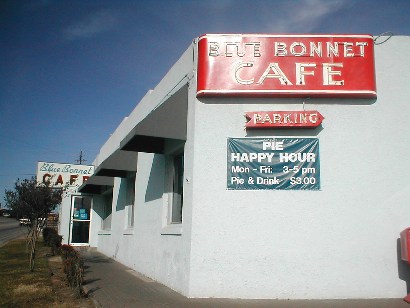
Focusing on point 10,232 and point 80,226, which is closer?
point 80,226

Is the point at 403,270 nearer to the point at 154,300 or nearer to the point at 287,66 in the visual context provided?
the point at 287,66

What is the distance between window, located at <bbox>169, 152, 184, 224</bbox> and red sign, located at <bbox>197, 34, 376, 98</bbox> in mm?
2119

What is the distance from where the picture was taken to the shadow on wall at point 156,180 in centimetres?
998

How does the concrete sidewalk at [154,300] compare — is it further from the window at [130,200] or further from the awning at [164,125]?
the window at [130,200]

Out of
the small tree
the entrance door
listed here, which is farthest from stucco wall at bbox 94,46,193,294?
the entrance door

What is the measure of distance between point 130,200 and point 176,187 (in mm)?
4945

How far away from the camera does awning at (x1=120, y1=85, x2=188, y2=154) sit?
8234 millimetres

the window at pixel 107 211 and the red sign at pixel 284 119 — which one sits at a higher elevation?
the red sign at pixel 284 119

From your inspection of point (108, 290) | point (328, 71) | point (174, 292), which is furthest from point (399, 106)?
point (108, 290)

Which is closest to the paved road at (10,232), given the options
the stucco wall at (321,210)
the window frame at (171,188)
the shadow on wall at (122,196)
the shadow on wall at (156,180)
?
the shadow on wall at (122,196)

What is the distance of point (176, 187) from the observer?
9.55 metres

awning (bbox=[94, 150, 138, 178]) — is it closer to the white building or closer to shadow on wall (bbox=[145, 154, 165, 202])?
shadow on wall (bbox=[145, 154, 165, 202])

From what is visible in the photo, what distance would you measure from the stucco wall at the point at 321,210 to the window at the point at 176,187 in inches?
60.3

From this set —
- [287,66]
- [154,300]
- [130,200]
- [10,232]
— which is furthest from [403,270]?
[10,232]
